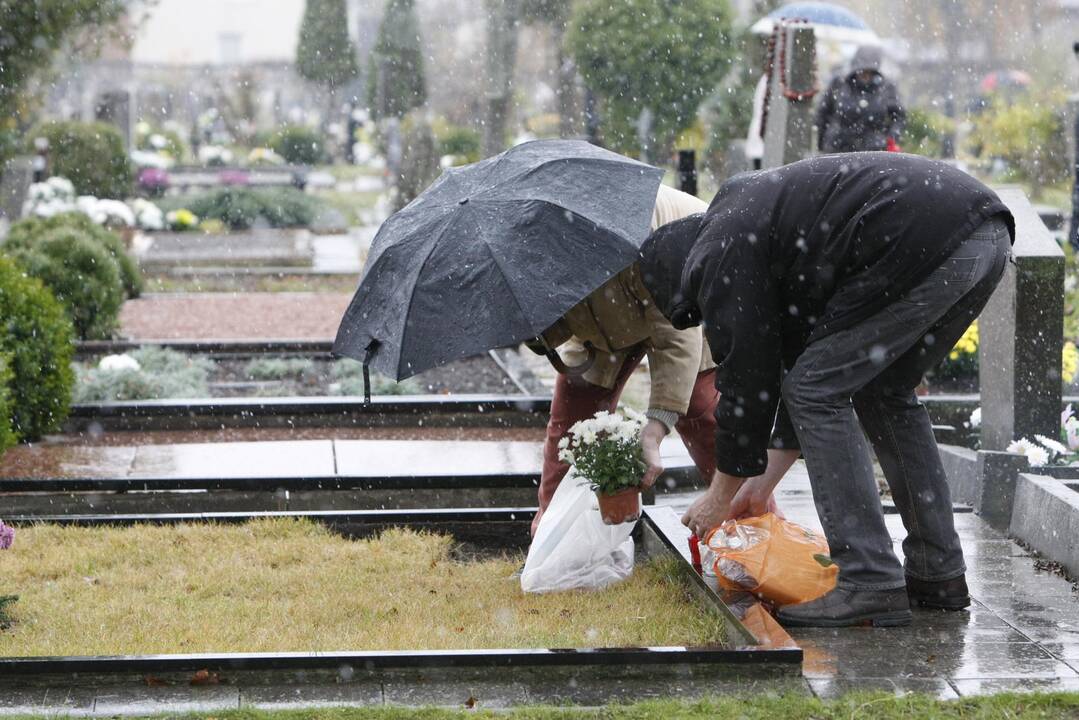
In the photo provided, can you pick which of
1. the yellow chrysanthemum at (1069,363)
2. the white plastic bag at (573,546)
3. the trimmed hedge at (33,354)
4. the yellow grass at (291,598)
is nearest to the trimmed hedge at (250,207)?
the trimmed hedge at (33,354)

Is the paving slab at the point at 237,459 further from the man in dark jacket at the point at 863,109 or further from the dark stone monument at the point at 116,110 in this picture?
the dark stone monument at the point at 116,110

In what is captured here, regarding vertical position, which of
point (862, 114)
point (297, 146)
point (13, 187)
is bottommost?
point (297, 146)

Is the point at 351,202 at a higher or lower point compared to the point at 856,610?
lower

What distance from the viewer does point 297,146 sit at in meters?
33.2

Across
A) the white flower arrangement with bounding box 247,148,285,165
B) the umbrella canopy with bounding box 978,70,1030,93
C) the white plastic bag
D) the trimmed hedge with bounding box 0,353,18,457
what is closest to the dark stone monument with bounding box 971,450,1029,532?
the white plastic bag

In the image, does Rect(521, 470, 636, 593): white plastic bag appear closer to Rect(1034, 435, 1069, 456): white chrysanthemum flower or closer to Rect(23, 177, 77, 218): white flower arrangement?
Rect(1034, 435, 1069, 456): white chrysanthemum flower

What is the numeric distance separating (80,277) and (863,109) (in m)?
6.31

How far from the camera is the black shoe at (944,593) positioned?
4.48 meters

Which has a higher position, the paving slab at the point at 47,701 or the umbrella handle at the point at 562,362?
the umbrella handle at the point at 562,362

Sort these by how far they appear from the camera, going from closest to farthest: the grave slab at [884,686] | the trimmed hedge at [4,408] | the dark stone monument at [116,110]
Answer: the grave slab at [884,686] < the trimmed hedge at [4,408] < the dark stone monument at [116,110]

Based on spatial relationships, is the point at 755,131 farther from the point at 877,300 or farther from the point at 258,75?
the point at 258,75

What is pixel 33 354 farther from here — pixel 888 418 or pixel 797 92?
pixel 797 92

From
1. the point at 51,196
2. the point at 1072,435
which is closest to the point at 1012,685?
the point at 1072,435

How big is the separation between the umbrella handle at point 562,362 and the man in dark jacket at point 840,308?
58cm
